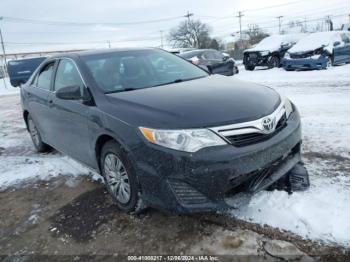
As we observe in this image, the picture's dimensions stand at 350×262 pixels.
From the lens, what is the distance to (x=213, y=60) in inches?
587

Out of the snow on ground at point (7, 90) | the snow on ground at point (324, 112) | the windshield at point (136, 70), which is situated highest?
the windshield at point (136, 70)

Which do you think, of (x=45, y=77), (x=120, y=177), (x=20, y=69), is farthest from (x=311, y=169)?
(x=20, y=69)

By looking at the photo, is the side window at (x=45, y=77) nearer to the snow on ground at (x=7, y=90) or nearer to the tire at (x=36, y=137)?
the tire at (x=36, y=137)

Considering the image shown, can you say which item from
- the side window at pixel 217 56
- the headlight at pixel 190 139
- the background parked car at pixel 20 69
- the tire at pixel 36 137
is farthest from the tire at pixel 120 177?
the background parked car at pixel 20 69

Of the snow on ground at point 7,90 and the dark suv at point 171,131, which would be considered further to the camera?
the snow on ground at point 7,90

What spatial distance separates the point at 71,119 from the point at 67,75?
0.61 metres

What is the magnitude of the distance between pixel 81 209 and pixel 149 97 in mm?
1409

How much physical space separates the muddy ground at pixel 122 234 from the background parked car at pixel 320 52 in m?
12.7

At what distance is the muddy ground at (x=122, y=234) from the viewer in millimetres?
2670

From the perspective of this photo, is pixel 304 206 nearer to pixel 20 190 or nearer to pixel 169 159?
pixel 169 159

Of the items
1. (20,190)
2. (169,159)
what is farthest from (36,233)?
(169,159)

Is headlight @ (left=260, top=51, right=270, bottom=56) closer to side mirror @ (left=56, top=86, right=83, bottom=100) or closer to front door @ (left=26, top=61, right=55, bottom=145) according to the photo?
front door @ (left=26, top=61, right=55, bottom=145)

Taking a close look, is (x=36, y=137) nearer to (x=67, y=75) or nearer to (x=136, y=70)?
(x=67, y=75)

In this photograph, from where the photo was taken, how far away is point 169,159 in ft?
8.82
